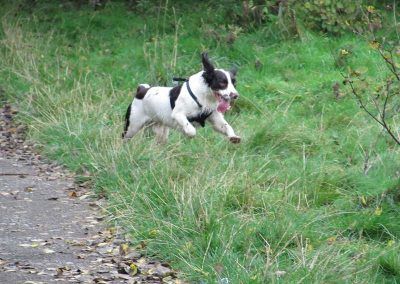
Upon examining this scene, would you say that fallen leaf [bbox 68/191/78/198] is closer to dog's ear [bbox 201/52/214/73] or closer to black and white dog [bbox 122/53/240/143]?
black and white dog [bbox 122/53/240/143]

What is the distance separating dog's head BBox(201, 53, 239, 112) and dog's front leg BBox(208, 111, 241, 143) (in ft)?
0.34

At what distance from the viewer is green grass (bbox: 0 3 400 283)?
22.3ft

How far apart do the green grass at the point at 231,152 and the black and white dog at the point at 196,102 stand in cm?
20

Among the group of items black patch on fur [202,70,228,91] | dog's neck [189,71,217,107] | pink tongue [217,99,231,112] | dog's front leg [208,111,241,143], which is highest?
black patch on fur [202,70,228,91]

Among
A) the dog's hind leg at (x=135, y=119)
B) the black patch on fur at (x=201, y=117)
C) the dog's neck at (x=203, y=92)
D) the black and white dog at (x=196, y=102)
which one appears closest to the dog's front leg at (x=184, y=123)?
the black and white dog at (x=196, y=102)

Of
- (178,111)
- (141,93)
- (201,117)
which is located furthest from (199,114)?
(141,93)

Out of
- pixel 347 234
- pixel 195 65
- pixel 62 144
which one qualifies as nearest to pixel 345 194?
pixel 347 234

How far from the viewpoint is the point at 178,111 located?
9.98 m

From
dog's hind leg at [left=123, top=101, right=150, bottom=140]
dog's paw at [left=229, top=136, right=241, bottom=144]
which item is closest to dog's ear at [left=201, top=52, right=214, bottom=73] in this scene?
dog's paw at [left=229, top=136, right=241, bottom=144]

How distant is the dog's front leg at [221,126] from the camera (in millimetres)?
9742

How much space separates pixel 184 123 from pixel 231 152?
594 millimetres

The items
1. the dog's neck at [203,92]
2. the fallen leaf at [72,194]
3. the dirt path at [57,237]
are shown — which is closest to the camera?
the dirt path at [57,237]

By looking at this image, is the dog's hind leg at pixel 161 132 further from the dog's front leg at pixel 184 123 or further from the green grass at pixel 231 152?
the dog's front leg at pixel 184 123

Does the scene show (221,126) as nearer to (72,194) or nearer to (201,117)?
(201,117)
